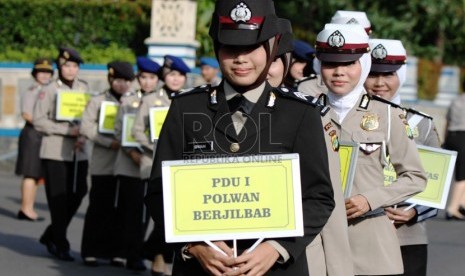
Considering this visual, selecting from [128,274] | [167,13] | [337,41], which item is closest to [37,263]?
[128,274]

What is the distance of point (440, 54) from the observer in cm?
3512

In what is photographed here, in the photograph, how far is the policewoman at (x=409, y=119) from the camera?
7355 millimetres

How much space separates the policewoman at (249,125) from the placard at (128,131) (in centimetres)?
674

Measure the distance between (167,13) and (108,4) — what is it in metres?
1.24

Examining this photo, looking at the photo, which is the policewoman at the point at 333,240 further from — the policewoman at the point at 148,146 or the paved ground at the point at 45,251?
the paved ground at the point at 45,251

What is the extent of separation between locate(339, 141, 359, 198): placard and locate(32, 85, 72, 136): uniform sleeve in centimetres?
695

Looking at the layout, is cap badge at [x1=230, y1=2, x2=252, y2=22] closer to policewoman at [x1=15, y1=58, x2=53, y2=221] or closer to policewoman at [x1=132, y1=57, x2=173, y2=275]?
policewoman at [x1=132, y1=57, x2=173, y2=275]

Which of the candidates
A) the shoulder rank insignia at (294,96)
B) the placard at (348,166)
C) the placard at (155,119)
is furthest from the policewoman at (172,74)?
the shoulder rank insignia at (294,96)

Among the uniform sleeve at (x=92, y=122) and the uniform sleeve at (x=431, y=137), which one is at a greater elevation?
the uniform sleeve at (x=431, y=137)

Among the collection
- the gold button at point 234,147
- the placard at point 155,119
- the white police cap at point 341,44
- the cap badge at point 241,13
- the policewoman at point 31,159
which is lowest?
the policewoman at point 31,159

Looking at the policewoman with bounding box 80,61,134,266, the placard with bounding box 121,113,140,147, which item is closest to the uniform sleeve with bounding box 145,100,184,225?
the placard with bounding box 121,113,140,147

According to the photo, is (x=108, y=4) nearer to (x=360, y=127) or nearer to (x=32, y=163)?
(x=32, y=163)

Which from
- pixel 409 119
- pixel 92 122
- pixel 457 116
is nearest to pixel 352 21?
pixel 409 119

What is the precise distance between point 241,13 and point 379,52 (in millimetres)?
2621
